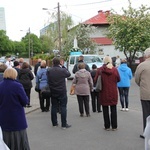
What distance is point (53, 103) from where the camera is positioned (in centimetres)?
816

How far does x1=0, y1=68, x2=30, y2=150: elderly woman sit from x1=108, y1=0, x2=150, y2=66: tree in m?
22.6

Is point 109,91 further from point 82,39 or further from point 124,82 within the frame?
point 82,39

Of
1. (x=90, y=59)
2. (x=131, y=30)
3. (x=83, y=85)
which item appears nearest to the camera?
(x=83, y=85)

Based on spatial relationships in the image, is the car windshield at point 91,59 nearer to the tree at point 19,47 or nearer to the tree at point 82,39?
the tree at point 82,39

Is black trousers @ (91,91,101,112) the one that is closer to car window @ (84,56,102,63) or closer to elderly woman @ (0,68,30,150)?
elderly woman @ (0,68,30,150)

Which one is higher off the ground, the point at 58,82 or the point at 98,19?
the point at 98,19

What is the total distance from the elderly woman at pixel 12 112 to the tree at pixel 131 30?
22562 millimetres

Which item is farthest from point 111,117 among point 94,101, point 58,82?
point 94,101

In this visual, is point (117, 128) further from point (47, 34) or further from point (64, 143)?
point (47, 34)

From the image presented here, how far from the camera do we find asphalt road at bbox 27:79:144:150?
644 centimetres

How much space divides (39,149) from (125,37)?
22703 millimetres

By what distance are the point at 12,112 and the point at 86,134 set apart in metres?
2.53

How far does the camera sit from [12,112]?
17.6 feet

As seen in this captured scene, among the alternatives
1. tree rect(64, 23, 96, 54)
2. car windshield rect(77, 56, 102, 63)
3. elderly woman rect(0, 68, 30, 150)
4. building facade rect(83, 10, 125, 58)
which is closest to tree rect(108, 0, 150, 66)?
car windshield rect(77, 56, 102, 63)
